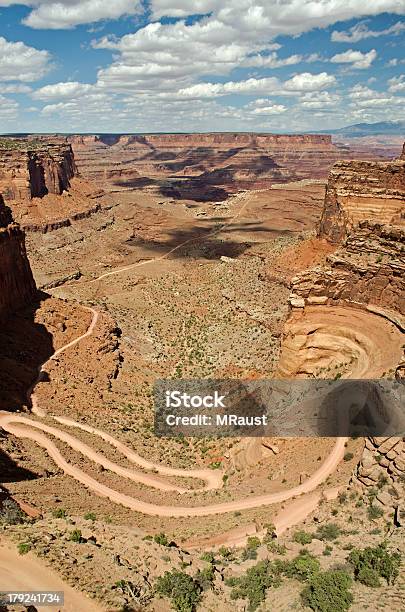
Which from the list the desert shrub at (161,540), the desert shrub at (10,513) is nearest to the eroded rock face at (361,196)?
the desert shrub at (161,540)

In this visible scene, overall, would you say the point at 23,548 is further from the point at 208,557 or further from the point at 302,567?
the point at 302,567

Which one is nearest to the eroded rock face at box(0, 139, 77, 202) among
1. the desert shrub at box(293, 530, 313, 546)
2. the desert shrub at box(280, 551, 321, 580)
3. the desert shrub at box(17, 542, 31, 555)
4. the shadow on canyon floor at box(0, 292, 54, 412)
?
the shadow on canyon floor at box(0, 292, 54, 412)

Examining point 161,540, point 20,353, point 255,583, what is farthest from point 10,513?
point 20,353

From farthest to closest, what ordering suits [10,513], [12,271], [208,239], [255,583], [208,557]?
[208,239], [12,271], [10,513], [208,557], [255,583]

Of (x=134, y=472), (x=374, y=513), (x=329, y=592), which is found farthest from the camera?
(x=134, y=472)

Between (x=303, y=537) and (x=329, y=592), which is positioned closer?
(x=329, y=592)
